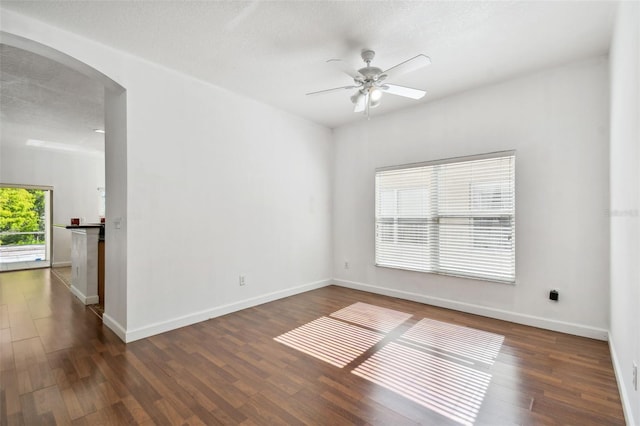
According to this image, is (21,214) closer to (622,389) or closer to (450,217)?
(450,217)

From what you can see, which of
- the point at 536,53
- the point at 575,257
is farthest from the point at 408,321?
the point at 536,53

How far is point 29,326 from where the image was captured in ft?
10.6

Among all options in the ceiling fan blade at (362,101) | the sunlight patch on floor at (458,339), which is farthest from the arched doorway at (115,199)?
the sunlight patch on floor at (458,339)

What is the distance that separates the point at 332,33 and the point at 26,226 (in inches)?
344

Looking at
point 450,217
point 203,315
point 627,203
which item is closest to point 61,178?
point 203,315

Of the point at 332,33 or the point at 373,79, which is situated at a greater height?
the point at 332,33

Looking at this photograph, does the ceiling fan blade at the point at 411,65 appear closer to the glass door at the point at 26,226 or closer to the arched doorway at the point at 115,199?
the arched doorway at the point at 115,199

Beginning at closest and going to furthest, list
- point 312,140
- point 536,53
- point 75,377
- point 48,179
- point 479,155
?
point 75,377
point 536,53
point 479,155
point 312,140
point 48,179

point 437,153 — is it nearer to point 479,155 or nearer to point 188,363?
point 479,155

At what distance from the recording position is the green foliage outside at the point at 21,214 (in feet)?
22.9

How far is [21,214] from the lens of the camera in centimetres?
711

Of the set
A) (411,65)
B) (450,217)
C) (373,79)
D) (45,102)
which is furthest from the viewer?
(45,102)

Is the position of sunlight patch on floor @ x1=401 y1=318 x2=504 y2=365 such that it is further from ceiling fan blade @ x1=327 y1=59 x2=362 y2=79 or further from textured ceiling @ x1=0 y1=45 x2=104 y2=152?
textured ceiling @ x1=0 y1=45 x2=104 y2=152

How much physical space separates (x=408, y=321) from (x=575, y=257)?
5.97ft
